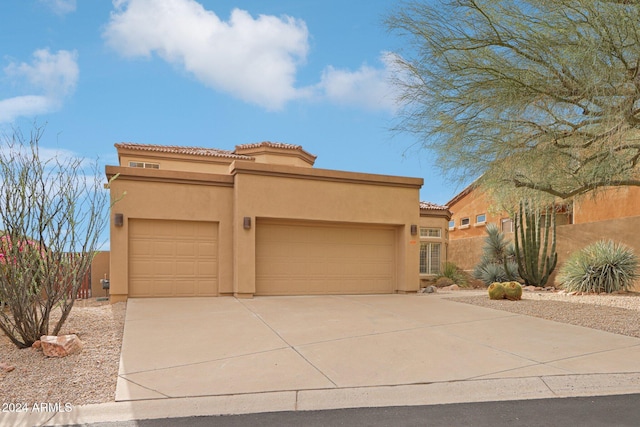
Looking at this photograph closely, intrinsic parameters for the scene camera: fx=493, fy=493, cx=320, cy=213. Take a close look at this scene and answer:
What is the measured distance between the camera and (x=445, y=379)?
5.89m

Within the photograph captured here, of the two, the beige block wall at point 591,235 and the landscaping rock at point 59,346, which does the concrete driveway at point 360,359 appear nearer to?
the landscaping rock at point 59,346

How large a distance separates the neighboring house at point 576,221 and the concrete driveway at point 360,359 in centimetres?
395

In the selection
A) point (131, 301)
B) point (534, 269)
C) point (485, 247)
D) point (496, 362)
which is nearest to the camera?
point (496, 362)

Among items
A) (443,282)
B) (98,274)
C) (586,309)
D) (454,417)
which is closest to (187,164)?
(98,274)

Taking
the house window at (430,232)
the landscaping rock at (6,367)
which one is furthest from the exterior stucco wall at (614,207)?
the landscaping rock at (6,367)

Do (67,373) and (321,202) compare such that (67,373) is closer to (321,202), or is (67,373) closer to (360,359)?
(360,359)

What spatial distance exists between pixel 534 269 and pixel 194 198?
1429 centimetres

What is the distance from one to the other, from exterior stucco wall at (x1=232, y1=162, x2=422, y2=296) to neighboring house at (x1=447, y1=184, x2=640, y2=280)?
2.31 m

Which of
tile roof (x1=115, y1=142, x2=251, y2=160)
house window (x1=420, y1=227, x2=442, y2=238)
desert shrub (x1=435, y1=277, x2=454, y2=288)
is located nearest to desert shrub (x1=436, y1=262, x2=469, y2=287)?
desert shrub (x1=435, y1=277, x2=454, y2=288)

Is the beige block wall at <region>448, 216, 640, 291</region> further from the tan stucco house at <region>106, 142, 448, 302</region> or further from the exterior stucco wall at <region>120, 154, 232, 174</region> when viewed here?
the exterior stucco wall at <region>120, 154, 232, 174</region>

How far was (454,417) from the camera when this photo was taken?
16.1ft

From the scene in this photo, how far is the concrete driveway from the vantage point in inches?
217

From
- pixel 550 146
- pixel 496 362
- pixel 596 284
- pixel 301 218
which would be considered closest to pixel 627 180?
pixel 550 146

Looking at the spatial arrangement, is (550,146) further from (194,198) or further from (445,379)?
(194,198)
